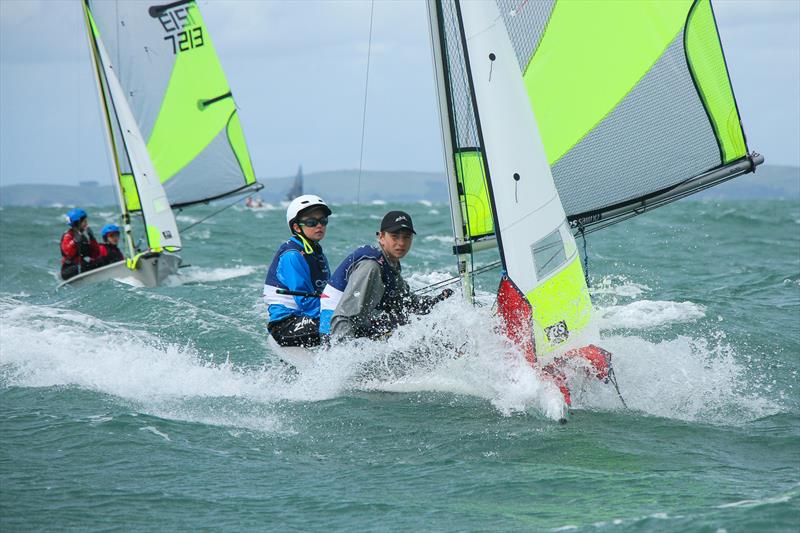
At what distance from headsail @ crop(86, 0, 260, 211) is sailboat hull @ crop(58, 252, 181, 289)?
5.20 ft

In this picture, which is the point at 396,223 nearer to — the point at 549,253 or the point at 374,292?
the point at 374,292

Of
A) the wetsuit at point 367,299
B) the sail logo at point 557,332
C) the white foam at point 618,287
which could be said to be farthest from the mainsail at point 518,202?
the white foam at point 618,287

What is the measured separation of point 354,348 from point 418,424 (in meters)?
0.68

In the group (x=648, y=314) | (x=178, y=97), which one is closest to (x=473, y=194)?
(x=648, y=314)

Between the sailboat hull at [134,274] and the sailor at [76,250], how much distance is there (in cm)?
21

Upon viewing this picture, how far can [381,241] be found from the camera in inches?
221

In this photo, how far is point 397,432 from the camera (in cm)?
513

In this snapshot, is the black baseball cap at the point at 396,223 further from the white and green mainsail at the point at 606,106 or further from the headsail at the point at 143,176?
the headsail at the point at 143,176

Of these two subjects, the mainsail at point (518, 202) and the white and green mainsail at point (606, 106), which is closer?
the mainsail at point (518, 202)

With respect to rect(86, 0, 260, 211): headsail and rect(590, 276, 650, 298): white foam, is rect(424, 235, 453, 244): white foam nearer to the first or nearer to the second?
rect(86, 0, 260, 211): headsail

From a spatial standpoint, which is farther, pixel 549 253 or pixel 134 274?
pixel 134 274

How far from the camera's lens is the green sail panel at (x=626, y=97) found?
6055 millimetres

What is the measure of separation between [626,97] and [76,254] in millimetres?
8331

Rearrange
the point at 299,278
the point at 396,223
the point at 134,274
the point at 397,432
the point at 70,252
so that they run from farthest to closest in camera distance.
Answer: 1. the point at 70,252
2. the point at 134,274
3. the point at 299,278
4. the point at 396,223
5. the point at 397,432
